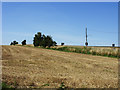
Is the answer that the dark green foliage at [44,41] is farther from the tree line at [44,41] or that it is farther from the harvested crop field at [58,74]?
the harvested crop field at [58,74]

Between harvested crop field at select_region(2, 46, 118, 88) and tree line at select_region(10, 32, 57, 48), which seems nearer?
harvested crop field at select_region(2, 46, 118, 88)

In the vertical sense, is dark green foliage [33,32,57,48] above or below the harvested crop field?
above

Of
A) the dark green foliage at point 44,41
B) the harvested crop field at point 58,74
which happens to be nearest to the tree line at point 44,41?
the dark green foliage at point 44,41

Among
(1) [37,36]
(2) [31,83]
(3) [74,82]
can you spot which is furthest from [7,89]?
(1) [37,36]

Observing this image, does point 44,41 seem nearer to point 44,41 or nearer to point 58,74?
point 44,41

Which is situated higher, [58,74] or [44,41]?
[44,41]

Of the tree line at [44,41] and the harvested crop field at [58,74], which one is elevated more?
the tree line at [44,41]

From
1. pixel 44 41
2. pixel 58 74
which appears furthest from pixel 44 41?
pixel 58 74

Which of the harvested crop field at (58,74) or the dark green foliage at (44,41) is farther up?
the dark green foliage at (44,41)

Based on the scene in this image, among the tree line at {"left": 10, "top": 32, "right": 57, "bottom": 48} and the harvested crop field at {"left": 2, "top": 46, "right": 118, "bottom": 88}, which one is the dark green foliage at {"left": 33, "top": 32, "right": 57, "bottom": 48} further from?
the harvested crop field at {"left": 2, "top": 46, "right": 118, "bottom": 88}

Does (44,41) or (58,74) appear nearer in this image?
(58,74)

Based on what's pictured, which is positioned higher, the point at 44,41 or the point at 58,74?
the point at 44,41

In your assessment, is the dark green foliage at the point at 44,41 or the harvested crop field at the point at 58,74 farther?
the dark green foliage at the point at 44,41

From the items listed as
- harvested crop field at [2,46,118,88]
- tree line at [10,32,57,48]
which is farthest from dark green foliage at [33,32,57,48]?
harvested crop field at [2,46,118,88]
